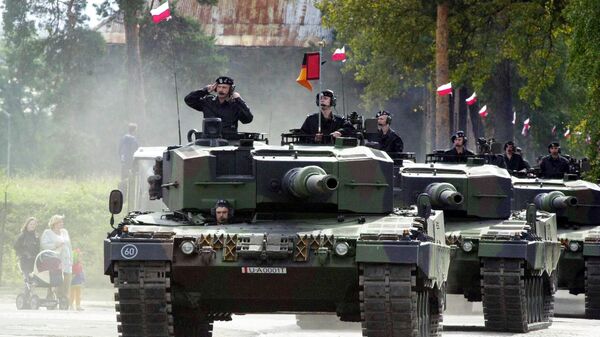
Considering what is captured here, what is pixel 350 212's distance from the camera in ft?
66.7

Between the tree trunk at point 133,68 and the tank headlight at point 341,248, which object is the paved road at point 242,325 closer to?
the tank headlight at point 341,248

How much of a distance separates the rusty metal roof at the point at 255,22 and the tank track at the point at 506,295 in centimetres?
4419

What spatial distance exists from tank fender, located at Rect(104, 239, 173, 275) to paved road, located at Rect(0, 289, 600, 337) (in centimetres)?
383

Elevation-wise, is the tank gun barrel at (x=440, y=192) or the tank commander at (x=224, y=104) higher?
the tank commander at (x=224, y=104)

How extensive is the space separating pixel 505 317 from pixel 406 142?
45.0 metres

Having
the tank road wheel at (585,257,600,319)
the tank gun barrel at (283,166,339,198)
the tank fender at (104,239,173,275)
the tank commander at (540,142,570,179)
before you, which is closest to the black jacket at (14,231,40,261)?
the tank commander at (540,142,570,179)

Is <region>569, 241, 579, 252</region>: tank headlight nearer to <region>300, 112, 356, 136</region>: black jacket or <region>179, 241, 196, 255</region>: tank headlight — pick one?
<region>300, 112, 356, 136</region>: black jacket

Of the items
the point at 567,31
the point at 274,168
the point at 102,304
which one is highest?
the point at 567,31

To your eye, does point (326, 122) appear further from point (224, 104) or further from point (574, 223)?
point (574, 223)

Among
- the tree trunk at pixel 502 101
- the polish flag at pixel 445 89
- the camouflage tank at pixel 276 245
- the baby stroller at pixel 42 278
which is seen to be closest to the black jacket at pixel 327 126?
the camouflage tank at pixel 276 245

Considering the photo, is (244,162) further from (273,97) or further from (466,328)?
(273,97)

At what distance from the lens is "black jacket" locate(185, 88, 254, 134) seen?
853 inches

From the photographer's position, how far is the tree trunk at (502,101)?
52625mm

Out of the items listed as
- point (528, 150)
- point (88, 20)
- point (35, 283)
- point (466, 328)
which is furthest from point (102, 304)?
point (528, 150)
